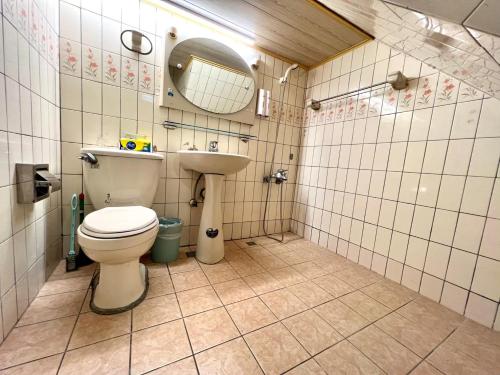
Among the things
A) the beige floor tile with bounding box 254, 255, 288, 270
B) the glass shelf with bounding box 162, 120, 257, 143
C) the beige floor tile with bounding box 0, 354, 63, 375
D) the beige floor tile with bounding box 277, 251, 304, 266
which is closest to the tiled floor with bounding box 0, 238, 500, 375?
the beige floor tile with bounding box 0, 354, 63, 375

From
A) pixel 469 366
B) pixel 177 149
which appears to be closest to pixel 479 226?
pixel 469 366

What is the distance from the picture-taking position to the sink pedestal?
140 centimetres

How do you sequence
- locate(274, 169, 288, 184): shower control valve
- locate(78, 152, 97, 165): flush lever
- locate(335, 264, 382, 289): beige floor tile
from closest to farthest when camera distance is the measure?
1. locate(78, 152, 97, 165): flush lever
2. locate(335, 264, 382, 289): beige floor tile
3. locate(274, 169, 288, 184): shower control valve

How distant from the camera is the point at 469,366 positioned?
77 centimetres

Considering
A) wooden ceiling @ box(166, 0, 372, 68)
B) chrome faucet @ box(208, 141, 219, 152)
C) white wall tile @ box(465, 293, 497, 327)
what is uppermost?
wooden ceiling @ box(166, 0, 372, 68)

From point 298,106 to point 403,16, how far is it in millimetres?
1613

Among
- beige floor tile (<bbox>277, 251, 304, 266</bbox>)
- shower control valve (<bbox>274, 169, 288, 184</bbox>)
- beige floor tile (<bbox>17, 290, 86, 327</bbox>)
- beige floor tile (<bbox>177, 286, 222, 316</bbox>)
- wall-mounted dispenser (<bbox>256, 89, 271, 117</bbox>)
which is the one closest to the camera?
beige floor tile (<bbox>17, 290, 86, 327</bbox>)

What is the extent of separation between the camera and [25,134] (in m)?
0.84

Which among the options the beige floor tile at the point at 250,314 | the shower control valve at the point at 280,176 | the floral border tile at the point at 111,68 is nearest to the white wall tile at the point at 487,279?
the beige floor tile at the point at 250,314

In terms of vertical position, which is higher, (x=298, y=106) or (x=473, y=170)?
(x=298, y=106)

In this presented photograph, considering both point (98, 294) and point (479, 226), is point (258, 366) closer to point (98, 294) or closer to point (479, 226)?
point (98, 294)

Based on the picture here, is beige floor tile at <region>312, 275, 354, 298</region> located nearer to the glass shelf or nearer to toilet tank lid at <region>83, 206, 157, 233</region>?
toilet tank lid at <region>83, 206, 157, 233</region>

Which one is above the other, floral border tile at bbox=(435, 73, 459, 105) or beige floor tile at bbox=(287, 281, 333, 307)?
floral border tile at bbox=(435, 73, 459, 105)

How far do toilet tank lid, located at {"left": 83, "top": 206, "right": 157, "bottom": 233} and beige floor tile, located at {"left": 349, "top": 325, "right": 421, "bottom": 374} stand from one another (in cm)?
104
